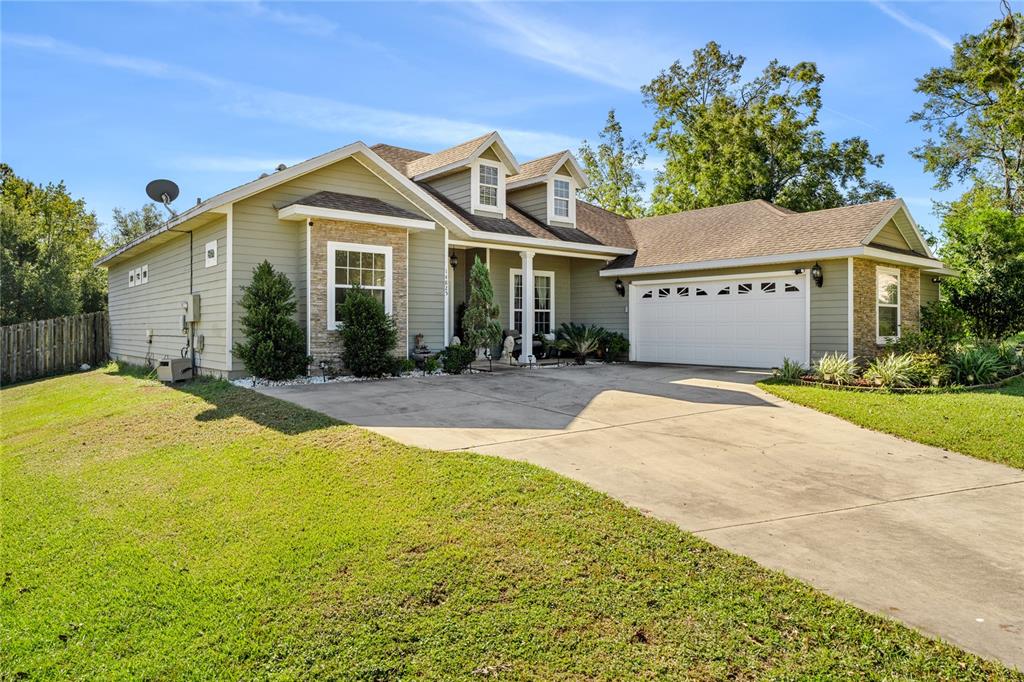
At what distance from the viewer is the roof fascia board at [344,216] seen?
1109cm

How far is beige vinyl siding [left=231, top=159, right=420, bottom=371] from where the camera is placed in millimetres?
11164

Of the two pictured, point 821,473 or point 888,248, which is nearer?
point 821,473

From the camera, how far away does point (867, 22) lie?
1140 centimetres

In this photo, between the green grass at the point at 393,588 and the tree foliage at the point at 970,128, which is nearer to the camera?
the green grass at the point at 393,588

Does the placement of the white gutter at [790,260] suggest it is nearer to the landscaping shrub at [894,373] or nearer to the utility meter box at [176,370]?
the landscaping shrub at [894,373]

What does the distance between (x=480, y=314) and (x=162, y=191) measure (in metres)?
7.95

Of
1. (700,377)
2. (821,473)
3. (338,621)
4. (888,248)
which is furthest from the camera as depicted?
(888,248)

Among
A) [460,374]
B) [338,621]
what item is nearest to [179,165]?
[460,374]

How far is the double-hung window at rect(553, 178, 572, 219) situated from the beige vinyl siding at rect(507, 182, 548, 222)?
352 millimetres

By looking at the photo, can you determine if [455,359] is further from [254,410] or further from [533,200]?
[533,200]

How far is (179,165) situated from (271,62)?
472 inches

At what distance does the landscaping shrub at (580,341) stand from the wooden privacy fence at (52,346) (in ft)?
49.6

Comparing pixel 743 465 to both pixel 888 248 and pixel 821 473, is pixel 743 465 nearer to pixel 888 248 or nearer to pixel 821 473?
pixel 821 473

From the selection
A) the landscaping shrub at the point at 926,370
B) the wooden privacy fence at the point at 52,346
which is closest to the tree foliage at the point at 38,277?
the wooden privacy fence at the point at 52,346
